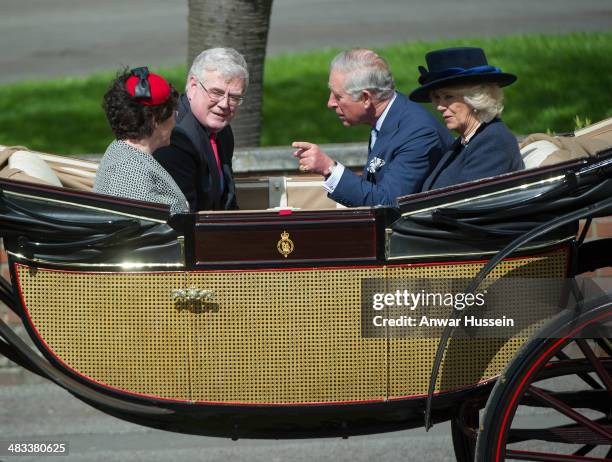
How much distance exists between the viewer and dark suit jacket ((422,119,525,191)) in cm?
312

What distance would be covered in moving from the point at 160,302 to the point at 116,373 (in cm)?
25

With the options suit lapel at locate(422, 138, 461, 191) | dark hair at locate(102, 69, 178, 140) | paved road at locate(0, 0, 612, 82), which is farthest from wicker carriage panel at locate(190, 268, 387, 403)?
paved road at locate(0, 0, 612, 82)

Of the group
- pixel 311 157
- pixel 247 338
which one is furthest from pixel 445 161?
pixel 247 338

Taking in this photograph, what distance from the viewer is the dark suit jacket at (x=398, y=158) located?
10.8ft

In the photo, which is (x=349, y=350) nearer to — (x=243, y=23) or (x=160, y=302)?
(x=160, y=302)

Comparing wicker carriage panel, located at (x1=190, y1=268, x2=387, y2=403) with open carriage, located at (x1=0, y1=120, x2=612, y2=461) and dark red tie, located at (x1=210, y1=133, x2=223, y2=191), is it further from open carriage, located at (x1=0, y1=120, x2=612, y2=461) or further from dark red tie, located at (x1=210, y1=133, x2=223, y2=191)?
dark red tie, located at (x1=210, y1=133, x2=223, y2=191)

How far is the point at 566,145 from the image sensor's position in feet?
11.1

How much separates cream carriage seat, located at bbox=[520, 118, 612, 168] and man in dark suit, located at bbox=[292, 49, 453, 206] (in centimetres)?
31

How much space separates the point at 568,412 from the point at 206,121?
1505 mm

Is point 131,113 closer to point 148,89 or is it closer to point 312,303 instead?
point 148,89

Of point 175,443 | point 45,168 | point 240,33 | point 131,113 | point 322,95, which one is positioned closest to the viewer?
point 131,113

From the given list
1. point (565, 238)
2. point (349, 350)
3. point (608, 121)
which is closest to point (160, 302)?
point (349, 350)

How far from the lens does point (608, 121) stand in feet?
11.6

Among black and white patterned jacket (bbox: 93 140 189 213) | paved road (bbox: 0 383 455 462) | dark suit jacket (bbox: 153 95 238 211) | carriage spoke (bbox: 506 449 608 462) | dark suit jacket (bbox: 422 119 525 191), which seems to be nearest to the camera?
carriage spoke (bbox: 506 449 608 462)
